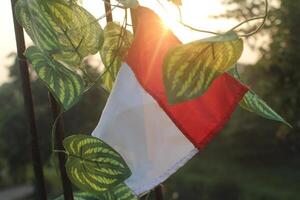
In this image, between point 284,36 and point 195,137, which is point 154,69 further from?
point 284,36

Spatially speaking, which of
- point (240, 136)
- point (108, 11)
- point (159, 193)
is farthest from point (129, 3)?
point (240, 136)

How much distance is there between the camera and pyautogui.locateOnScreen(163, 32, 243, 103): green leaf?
32 centimetres

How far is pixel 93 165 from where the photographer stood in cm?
37

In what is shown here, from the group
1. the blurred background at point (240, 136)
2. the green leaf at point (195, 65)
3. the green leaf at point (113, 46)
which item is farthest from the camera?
the blurred background at point (240, 136)

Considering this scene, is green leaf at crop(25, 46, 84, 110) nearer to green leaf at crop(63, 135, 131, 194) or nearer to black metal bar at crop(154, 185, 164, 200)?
green leaf at crop(63, 135, 131, 194)

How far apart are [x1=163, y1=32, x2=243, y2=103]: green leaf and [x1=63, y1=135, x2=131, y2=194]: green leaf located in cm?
6

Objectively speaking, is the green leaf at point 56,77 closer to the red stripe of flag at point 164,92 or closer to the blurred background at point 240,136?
the red stripe of flag at point 164,92

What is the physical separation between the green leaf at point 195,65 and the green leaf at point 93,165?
0.06 meters

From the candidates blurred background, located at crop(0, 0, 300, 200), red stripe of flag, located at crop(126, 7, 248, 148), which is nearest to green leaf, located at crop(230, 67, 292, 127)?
red stripe of flag, located at crop(126, 7, 248, 148)

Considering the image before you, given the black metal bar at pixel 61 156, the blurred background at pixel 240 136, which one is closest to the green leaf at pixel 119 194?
the black metal bar at pixel 61 156

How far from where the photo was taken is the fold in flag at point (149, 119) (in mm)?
372

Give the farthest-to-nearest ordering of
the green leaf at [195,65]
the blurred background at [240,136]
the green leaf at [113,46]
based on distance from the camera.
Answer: the blurred background at [240,136], the green leaf at [113,46], the green leaf at [195,65]

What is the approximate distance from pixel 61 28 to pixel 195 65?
9 centimetres

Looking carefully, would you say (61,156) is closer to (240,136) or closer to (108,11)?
(108,11)
